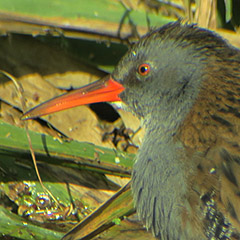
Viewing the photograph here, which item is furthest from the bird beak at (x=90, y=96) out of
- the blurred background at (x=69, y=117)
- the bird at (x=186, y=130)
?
the blurred background at (x=69, y=117)

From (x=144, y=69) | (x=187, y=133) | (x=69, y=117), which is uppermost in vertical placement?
(x=69, y=117)

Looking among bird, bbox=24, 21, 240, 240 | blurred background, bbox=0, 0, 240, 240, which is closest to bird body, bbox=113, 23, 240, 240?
bird, bbox=24, 21, 240, 240

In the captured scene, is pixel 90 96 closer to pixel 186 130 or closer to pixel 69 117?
pixel 186 130

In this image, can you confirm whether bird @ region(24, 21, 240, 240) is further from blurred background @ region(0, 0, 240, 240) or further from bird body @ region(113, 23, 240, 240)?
blurred background @ region(0, 0, 240, 240)

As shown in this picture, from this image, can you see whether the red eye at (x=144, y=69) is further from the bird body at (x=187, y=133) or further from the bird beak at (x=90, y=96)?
the bird beak at (x=90, y=96)

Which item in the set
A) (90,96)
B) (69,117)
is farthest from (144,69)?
(69,117)

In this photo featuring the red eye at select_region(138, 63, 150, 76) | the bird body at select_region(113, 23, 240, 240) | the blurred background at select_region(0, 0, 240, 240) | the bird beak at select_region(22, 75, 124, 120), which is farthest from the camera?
the blurred background at select_region(0, 0, 240, 240)

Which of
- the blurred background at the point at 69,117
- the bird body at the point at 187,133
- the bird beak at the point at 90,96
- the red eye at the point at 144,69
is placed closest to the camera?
the bird body at the point at 187,133
